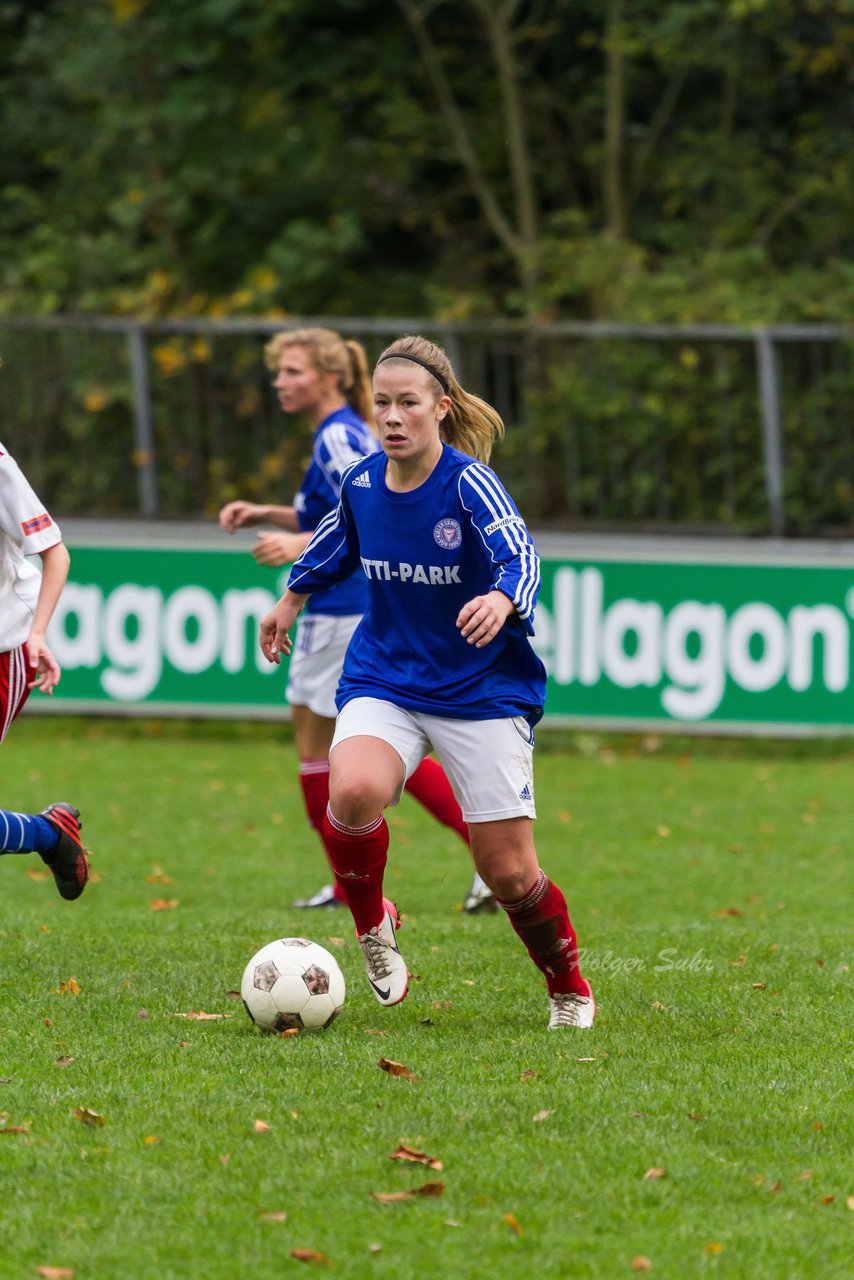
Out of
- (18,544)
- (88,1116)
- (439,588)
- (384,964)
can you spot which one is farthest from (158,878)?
(88,1116)

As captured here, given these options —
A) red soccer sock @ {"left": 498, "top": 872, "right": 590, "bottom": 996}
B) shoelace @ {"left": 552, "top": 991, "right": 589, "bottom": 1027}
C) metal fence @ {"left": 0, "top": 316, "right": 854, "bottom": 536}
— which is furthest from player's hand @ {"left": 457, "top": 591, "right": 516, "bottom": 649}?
metal fence @ {"left": 0, "top": 316, "right": 854, "bottom": 536}

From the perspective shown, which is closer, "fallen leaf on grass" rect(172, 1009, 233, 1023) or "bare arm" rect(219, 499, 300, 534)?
"fallen leaf on grass" rect(172, 1009, 233, 1023)

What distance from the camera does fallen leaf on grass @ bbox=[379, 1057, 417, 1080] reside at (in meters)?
4.79

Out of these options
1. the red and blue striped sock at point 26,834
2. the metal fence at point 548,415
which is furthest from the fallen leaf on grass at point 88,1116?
the metal fence at point 548,415

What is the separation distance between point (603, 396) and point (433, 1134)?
34.0 feet

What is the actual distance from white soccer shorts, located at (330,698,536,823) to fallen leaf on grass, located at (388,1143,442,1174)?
1253 mm

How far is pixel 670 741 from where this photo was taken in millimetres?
13602

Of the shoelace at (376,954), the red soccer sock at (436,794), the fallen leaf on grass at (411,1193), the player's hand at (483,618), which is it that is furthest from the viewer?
the red soccer sock at (436,794)

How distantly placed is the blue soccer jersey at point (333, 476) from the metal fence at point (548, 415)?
614 centimetres

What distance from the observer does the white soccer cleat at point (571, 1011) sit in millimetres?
5387

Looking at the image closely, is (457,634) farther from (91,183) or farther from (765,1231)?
(91,183)

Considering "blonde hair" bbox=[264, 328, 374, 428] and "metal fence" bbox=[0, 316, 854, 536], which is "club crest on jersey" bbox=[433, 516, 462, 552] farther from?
"metal fence" bbox=[0, 316, 854, 536]

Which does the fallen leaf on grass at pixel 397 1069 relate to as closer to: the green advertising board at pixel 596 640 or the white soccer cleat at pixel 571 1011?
the white soccer cleat at pixel 571 1011

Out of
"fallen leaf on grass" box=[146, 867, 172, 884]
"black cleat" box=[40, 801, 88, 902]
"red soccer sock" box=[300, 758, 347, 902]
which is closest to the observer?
"black cleat" box=[40, 801, 88, 902]
